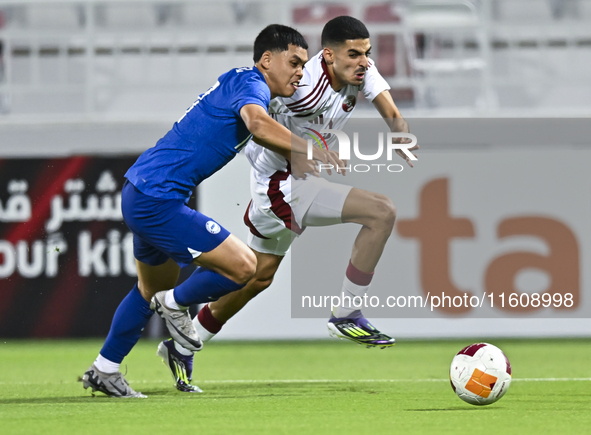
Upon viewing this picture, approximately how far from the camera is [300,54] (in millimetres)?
5035

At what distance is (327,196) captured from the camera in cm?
566

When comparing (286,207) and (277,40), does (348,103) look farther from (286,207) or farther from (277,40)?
(277,40)

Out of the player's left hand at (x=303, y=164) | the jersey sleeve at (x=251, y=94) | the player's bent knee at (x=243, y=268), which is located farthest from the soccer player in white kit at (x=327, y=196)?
the player's bent knee at (x=243, y=268)

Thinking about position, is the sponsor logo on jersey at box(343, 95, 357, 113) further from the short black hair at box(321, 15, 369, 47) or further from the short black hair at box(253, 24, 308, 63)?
the short black hair at box(253, 24, 308, 63)

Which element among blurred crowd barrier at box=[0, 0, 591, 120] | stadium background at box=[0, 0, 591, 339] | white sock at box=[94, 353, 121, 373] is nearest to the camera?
white sock at box=[94, 353, 121, 373]

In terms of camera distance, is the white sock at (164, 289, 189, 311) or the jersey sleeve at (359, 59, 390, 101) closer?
the white sock at (164, 289, 189, 311)

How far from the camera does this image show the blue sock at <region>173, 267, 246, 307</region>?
4.81 metres

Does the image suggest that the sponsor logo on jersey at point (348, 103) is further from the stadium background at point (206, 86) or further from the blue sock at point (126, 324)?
the stadium background at point (206, 86)

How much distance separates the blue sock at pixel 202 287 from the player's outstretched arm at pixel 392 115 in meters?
1.52

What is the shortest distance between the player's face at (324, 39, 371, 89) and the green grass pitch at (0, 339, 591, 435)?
187 cm

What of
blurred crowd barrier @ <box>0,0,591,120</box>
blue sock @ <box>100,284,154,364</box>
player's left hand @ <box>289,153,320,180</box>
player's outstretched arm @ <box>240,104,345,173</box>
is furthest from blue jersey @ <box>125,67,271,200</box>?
Result: blurred crowd barrier @ <box>0,0,591,120</box>

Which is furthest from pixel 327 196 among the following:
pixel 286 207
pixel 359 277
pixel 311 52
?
pixel 311 52

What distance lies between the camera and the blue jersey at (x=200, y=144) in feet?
15.8

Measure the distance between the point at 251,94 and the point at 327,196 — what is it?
3.60 ft
